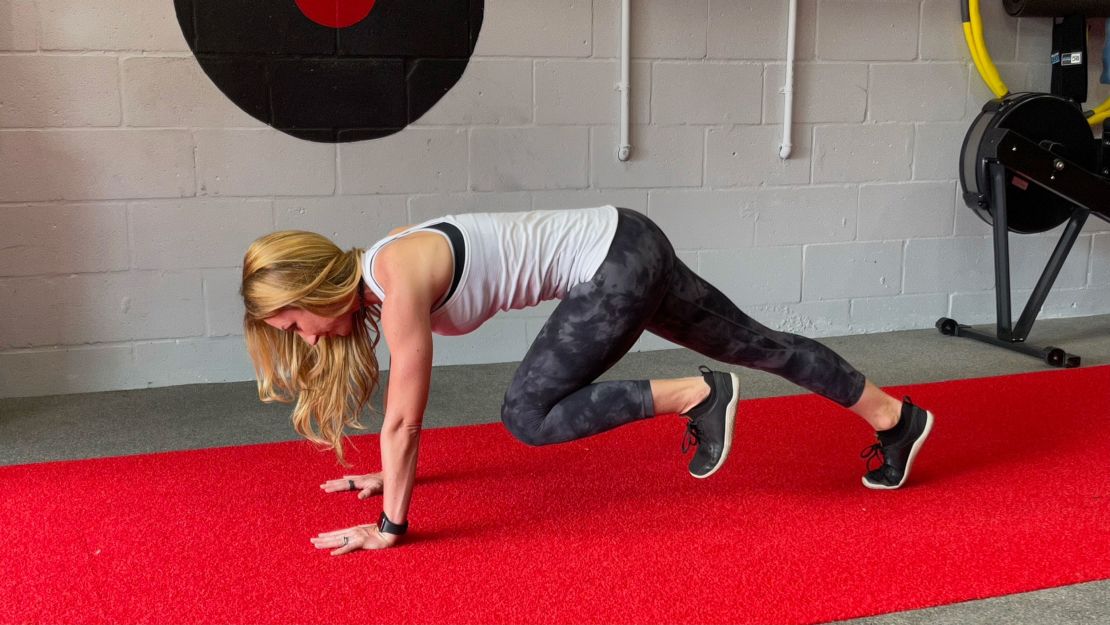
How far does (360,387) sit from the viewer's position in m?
2.00

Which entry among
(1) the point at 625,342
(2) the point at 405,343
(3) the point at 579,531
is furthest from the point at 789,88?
(2) the point at 405,343

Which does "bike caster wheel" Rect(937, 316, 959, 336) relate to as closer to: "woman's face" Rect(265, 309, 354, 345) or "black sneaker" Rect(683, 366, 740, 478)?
"black sneaker" Rect(683, 366, 740, 478)

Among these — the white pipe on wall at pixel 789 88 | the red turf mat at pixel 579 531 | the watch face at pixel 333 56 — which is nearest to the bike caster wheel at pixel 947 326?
the white pipe on wall at pixel 789 88

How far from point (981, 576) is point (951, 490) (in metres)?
0.47

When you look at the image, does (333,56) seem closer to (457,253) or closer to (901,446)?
(457,253)

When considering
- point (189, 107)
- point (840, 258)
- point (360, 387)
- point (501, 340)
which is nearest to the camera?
point (360, 387)

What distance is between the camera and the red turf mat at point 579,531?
1.69 metres

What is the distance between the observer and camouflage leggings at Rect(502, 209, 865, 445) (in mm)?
A: 1906

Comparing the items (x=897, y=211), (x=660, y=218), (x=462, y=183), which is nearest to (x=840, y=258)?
(x=897, y=211)

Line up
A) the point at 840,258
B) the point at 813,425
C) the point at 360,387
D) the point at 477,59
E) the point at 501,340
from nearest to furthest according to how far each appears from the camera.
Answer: the point at 360,387, the point at 813,425, the point at 477,59, the point at 501,340, the point at 840,258

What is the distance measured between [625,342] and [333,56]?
1.77m

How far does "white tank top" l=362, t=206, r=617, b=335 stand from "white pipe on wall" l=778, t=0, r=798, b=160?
1.95m

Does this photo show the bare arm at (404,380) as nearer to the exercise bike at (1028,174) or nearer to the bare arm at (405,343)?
the bare arm at (405,343)

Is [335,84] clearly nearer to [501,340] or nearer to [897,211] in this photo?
[501,340]
